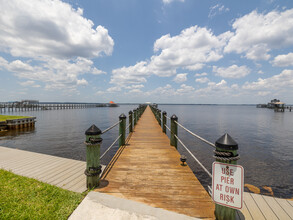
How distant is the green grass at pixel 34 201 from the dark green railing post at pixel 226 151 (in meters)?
2.70

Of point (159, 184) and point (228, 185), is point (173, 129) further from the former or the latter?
point (228, 185)

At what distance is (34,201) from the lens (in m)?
3.17

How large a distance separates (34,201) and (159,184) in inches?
114

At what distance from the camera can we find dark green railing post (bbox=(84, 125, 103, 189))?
3.14 metres

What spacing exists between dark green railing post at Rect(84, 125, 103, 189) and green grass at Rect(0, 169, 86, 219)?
1.12 feet

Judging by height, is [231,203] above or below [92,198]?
above

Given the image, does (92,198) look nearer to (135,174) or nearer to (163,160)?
(135,174)

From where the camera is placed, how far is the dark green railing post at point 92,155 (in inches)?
124

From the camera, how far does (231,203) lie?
2.13 meters

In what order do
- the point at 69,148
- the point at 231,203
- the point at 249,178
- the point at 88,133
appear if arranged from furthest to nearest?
the point at 69,148 < the point at 249,178 < the point at 88,133 < the point at 231,203

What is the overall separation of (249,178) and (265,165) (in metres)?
3.40

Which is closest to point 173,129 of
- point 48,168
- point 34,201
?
point 34,201


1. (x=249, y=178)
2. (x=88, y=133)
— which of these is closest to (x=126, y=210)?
(x=88, y=133)

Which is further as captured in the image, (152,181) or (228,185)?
(152,181)
